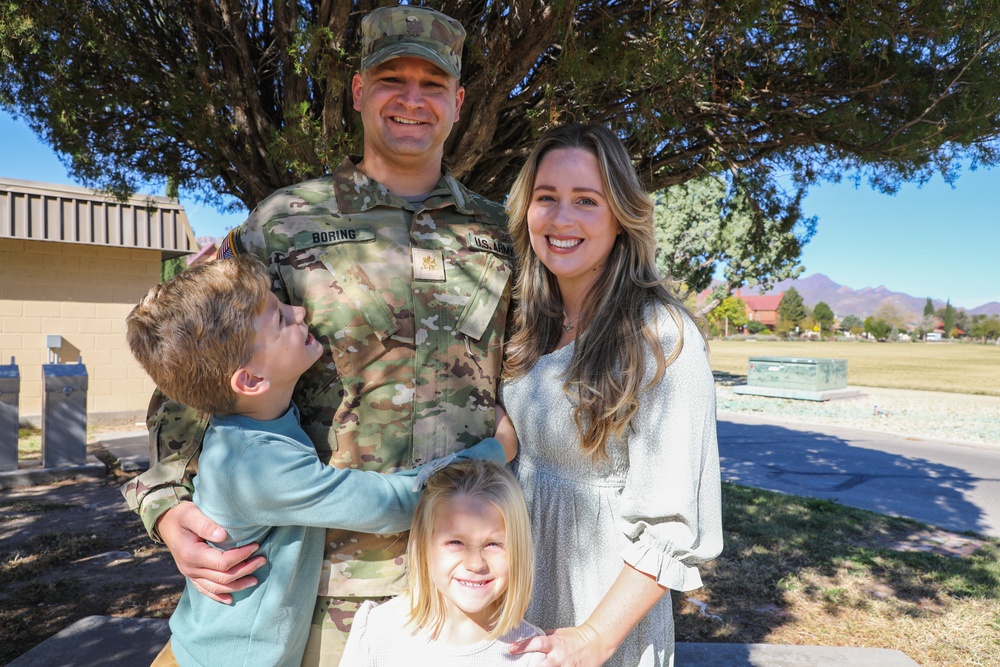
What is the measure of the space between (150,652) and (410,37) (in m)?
3.37

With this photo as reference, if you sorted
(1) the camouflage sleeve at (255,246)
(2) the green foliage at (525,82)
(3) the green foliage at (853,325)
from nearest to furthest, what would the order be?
(1) the camouflage sleeve at (255,246)
(2) the green foliage at (525,82)
(3) the green foliage at (853,325)

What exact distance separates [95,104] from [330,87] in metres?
1.87

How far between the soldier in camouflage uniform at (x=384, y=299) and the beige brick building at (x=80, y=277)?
959 cm

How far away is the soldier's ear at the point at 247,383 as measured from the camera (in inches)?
64.5

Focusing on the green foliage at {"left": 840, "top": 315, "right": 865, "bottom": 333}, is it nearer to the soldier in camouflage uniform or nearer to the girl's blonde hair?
the soldier in camouflage uniform

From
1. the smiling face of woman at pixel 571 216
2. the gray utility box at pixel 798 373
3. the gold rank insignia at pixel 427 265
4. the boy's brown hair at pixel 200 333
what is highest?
the smiling face of woman at pixel 571 216

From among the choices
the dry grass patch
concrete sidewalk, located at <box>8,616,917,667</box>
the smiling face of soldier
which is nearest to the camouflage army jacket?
the smiling face of soldier

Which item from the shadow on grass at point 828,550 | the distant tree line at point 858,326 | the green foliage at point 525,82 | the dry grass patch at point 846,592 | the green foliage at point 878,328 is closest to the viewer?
the green foliage at point 525,82

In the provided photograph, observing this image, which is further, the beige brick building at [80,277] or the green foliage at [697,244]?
the green foliage at [697,244]

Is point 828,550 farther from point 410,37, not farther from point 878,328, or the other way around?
point 878,328

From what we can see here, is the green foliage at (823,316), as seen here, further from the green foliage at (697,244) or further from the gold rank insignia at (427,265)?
the gold rank insignia at (427,265)

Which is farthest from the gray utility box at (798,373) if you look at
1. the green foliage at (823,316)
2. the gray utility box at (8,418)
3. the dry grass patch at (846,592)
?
the green foliage at (823,316)

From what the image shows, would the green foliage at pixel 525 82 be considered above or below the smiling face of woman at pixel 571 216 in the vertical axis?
above

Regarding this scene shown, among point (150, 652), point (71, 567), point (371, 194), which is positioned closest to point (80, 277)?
point (71, 567)
